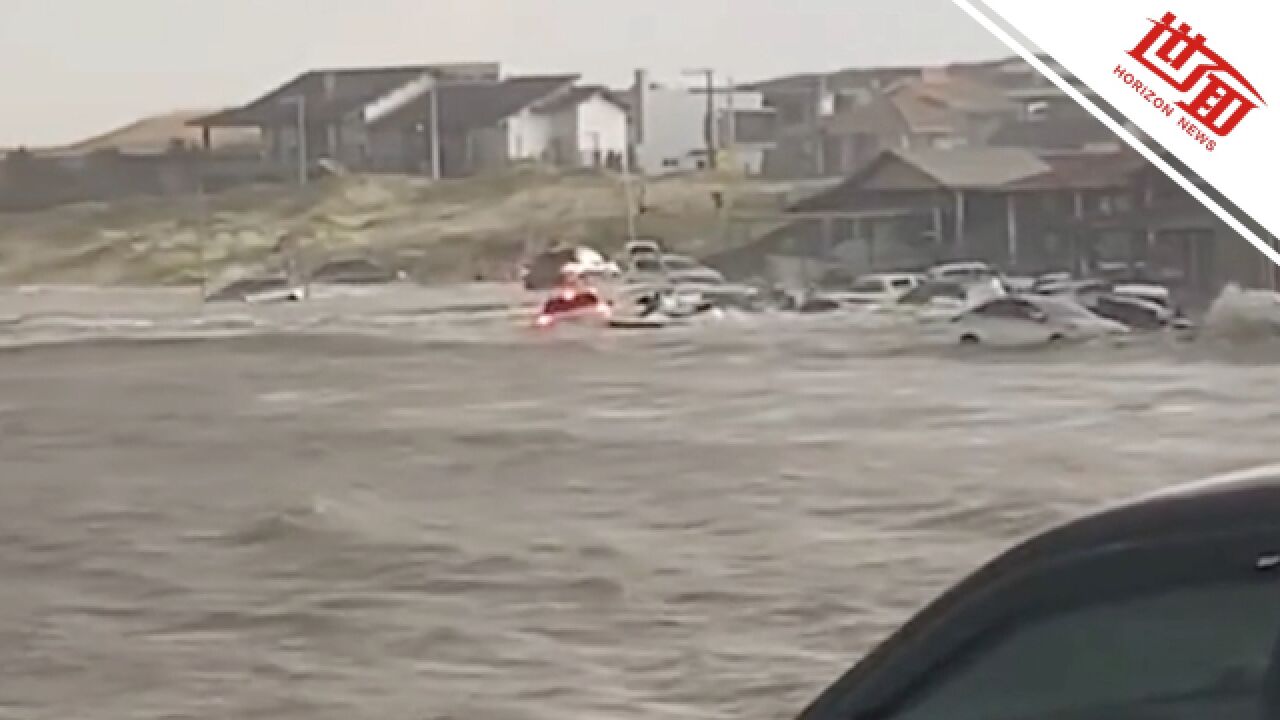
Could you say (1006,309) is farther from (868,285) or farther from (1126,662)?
(1126,662)

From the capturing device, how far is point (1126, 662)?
86cm

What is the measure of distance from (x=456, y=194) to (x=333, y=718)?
390mm

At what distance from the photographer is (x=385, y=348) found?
5.47ft

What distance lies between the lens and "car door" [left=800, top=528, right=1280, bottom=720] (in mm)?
811

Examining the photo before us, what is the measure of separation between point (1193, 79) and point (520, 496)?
501mm

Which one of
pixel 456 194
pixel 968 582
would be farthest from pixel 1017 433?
pixel 968 582

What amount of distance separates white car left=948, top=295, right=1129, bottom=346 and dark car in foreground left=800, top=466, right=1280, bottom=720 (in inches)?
26.0

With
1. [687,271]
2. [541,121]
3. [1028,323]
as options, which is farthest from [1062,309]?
[541,121]

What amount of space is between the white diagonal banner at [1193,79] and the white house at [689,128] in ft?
0.68

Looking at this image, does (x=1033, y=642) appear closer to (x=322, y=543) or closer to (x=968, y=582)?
(x=968, y=582)

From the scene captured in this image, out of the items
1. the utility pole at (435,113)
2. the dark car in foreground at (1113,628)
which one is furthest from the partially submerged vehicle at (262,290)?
the dark car in foreground at (1113,628)

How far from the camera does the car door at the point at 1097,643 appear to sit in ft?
2.66

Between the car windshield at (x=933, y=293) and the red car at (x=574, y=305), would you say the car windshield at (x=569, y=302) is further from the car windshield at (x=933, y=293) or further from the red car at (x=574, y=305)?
the car windshield at (x=933, y=293)

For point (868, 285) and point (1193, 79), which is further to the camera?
point (868, 285)
